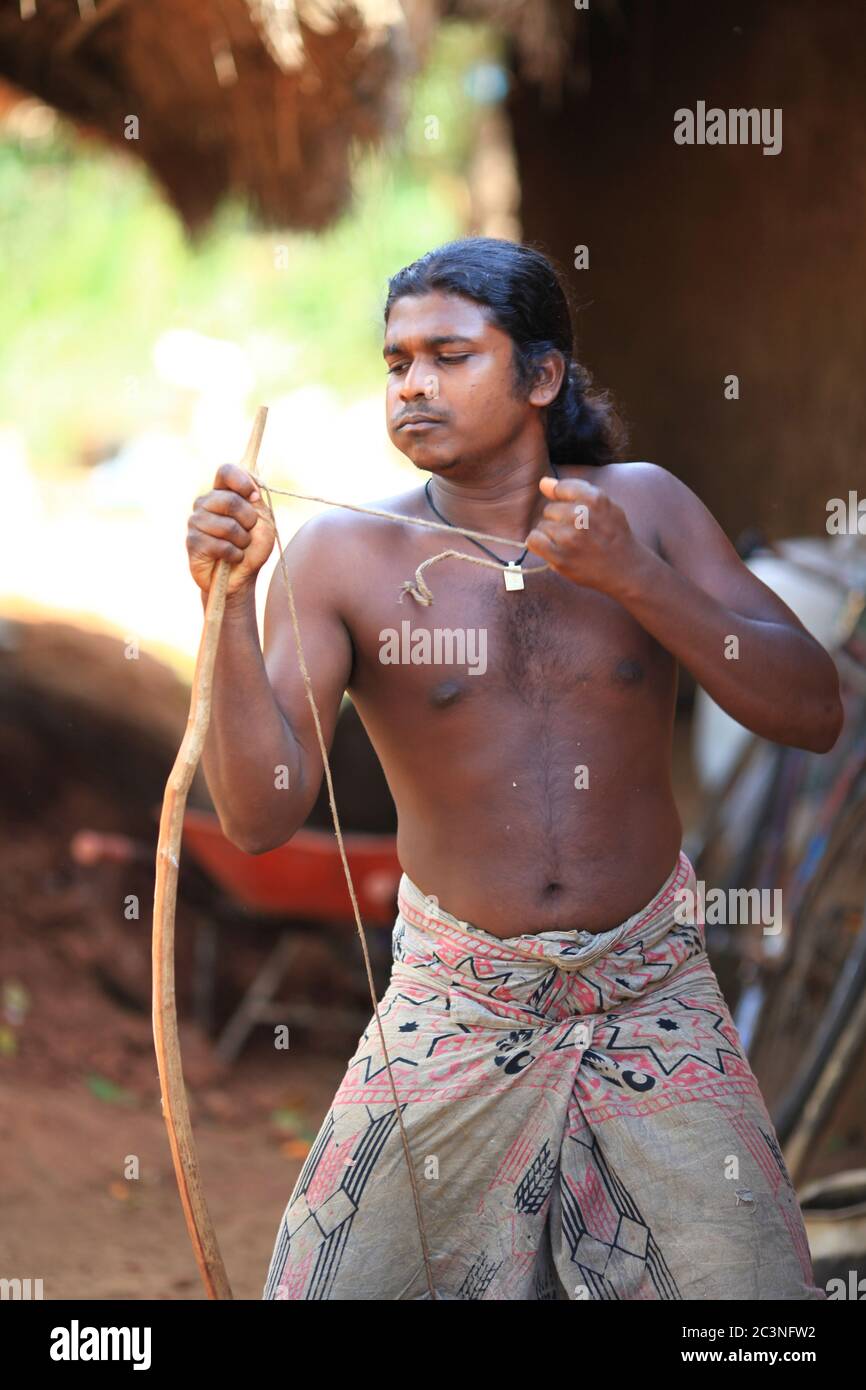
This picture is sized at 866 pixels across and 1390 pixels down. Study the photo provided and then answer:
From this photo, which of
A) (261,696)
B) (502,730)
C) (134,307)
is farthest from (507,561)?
(134,307)

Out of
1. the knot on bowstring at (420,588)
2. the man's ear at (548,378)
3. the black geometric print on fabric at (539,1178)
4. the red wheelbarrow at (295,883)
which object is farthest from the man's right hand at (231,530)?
the red wheelbarrow at (295,883)

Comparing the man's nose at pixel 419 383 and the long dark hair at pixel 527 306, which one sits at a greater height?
the long dark hair at pixel 527 306

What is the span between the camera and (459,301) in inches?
101

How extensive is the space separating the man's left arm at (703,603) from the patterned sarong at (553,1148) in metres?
0.42

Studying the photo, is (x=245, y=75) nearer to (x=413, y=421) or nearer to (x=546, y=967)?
(x=413, y=421)

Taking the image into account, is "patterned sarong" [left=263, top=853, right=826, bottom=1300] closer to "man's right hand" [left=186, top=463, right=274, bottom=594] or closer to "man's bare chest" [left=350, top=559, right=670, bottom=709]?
"man's bare chest" [left=350, top=559, right=670, bottom=709]

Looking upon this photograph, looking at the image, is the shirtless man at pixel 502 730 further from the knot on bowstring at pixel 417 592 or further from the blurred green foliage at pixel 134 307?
the blurred green foliage at pixel 134 307

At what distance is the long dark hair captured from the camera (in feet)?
8.48

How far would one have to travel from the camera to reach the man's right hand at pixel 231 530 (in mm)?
2197

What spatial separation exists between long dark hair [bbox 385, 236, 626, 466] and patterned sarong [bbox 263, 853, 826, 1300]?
3.00 feet

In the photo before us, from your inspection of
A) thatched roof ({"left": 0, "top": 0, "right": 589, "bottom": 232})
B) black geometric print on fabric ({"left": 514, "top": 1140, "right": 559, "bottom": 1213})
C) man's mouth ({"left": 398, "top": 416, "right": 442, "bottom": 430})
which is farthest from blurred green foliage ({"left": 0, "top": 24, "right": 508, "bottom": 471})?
black geometric print on fabric ({"left": 514, "top": 1140, "right": 559, "bottom": 1213})

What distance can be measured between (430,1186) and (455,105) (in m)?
7.31

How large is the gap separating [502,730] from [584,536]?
487 mm

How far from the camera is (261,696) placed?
2.29 meters
